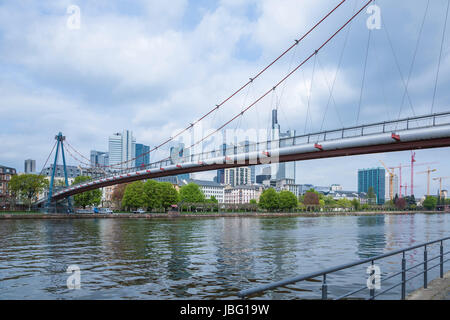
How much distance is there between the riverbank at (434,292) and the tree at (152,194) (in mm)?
81850

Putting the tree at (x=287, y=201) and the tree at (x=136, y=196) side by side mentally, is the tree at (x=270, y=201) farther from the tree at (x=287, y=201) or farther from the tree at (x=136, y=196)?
the tree at (x=136, y=196)

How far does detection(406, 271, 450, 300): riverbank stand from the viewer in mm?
7083

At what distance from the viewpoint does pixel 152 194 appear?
8825 cm

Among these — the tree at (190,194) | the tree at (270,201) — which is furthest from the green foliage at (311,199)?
the tree at (190,194)

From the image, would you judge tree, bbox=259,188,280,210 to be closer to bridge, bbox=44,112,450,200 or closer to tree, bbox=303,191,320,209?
tree, bbox=303,191,320,209

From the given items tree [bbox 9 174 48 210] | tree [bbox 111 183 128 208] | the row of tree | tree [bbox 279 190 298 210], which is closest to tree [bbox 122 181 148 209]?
the row of tree

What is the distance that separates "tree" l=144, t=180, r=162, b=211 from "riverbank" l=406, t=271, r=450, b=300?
81850mm

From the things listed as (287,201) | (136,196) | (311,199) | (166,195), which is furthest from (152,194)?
(311,199)

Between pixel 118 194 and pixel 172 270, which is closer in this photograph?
pixel 172 270

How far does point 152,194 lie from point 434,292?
8331 centimetres

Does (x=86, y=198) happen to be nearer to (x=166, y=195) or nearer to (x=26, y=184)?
(x=26, y=184)
